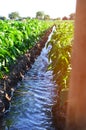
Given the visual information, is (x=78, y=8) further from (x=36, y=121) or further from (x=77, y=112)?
(x=36, y=121)

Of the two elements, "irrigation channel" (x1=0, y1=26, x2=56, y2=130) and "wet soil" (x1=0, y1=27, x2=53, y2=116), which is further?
"wet soil" (x1=0, y1=27, x2=53, y2=116)

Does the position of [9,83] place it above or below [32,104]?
above

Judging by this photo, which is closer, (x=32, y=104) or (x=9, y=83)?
(x=32, y=104)

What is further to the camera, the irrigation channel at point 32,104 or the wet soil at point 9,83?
the wet soil at point 9,83

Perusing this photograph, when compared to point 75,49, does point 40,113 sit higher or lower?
lower

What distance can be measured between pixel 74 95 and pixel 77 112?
0.18ft

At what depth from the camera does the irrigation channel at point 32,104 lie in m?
7.22

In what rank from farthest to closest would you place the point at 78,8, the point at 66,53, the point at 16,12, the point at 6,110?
1. the point at 16,12
2. the point at 6,110
3. the point at 66,53
4. the point at 78,8

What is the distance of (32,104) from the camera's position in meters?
8.94

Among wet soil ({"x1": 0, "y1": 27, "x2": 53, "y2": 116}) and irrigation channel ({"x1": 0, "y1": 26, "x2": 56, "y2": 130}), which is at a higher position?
wet soil ({"x1": 0, "y1": 27, "x2": 53, "y2": 116})

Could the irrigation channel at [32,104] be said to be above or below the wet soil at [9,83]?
below

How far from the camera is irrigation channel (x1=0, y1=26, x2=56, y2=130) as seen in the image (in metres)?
7.22

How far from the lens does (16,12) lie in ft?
360

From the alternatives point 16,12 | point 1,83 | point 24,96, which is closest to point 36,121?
point 1,83
